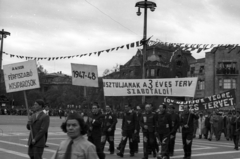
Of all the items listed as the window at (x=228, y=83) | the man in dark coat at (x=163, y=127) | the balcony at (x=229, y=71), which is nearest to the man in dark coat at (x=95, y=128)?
the man in dark coat at (x=163, y=127)

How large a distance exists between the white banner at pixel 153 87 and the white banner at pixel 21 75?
470 cm

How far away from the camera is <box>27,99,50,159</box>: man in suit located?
7418mm

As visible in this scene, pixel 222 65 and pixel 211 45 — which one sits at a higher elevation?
pixel 222 65

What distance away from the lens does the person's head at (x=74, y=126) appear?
3.74 m

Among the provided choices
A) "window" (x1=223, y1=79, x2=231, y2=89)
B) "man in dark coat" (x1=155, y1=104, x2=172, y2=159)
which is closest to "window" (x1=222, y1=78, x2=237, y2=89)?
"window" (x1=223, y1=79, x2=231, y2=89)

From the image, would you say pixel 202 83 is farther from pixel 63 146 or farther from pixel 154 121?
pixel 63 146

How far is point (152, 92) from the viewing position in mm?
14023

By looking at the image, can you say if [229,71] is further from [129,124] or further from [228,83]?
→ [129,124]

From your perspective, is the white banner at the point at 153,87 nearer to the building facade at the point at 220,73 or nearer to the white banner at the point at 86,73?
the white banner at the point at 86,73

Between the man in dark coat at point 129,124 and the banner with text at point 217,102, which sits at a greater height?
the banner with text at point 217,102

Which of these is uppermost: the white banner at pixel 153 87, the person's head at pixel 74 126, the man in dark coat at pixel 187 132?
the white banner at pixel 153 87

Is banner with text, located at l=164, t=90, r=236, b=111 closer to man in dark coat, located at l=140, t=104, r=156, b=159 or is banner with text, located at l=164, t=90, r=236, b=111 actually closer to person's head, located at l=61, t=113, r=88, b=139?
man in dark coat, located at l=140, t=104, r=156, b=159

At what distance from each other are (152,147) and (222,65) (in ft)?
159

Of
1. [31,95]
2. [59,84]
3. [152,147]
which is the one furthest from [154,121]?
[59,84]
